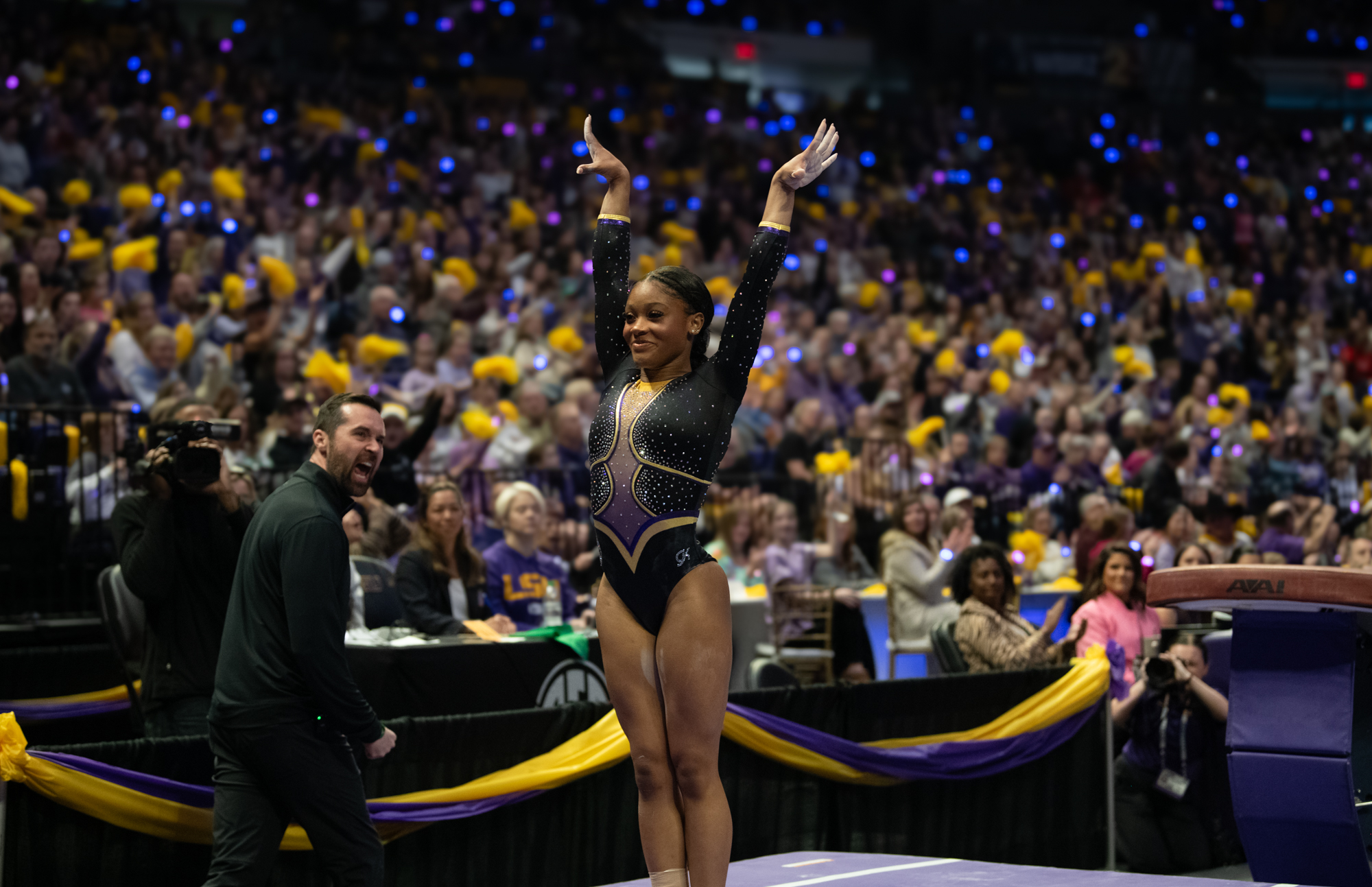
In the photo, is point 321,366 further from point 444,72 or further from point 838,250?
point 444,72

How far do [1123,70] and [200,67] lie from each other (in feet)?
48.7

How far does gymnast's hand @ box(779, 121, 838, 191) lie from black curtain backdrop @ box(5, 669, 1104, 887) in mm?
2288

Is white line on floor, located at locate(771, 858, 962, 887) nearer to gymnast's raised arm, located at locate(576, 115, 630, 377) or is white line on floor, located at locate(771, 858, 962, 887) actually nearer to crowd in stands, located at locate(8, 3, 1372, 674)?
gymnast's raised arm, located at locate(576, 115, 630, 377)

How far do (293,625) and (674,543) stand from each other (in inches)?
40.8

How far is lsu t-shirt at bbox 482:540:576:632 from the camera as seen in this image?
731 centimetres

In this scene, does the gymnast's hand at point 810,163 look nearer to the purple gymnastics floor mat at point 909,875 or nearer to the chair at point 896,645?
the purple gymnastics floor mat at point 909,875

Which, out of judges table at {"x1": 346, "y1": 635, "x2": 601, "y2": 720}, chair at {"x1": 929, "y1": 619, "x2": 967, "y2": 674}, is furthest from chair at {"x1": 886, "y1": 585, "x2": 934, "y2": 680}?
judges table at {"x1": 346, "y1": 635, "x2": 601, "y2": 720}

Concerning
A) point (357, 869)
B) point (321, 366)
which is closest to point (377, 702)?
point (357, 869)

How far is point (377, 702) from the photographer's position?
6.06 meters

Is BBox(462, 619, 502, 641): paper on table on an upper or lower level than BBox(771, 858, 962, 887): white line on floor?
upper

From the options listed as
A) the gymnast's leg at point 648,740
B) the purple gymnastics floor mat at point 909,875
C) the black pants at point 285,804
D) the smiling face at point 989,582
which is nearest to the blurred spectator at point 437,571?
the purple gymnastics floor mat at point 909,875

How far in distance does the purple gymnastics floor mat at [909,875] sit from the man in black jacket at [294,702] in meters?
1.00

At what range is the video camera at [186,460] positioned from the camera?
4.67 meters

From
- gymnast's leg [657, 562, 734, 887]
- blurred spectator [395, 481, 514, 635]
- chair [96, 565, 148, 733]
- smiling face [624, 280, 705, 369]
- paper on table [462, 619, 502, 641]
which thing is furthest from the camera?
blurred spectator [395, 481, 514, 635]
